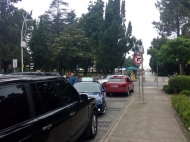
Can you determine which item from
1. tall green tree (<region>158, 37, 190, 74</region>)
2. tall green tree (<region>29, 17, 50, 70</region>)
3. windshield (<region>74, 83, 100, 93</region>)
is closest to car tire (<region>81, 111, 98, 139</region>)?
windshield (<region>74, 83, 100, 93</region>)

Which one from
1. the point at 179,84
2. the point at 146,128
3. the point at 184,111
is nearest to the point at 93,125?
the point at 146,128

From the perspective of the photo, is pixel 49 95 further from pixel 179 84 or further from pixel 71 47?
pixel 71 47

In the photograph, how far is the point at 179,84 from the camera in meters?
16.9

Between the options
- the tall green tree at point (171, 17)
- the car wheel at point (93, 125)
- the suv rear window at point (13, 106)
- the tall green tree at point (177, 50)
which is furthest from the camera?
the tall green tree at point (171, 17)

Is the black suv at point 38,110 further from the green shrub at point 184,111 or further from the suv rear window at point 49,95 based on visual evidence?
the green shrub at point 184,111

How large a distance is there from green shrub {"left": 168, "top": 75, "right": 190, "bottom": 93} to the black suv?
12641mm

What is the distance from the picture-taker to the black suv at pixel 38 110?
9.62ft

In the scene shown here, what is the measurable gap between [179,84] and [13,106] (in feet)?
50.3

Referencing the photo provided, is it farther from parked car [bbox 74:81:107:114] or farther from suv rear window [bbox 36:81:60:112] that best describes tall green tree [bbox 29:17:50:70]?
suv rear window [bbox 36:81:60:112]

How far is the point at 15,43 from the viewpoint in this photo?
38.9 metres

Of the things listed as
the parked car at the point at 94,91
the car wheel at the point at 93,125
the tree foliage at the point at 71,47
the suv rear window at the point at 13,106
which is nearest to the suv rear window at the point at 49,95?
the suv rear window at the point at 13,106

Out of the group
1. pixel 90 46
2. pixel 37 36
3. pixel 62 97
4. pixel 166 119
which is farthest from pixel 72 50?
pixel 62 97

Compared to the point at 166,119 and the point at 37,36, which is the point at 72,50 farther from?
the point at 166,119

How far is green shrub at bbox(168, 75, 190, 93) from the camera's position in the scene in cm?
1647
